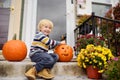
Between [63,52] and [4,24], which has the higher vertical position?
[4,24]

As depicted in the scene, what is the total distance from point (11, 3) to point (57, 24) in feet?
4.82

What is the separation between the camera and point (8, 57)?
147 inches

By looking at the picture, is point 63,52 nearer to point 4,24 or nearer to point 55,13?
point 4,24

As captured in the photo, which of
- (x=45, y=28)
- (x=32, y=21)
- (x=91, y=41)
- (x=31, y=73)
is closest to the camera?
(x=31, y=73)

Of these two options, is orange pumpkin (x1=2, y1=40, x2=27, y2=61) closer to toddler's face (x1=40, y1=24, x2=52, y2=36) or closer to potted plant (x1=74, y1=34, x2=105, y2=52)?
toddler's face (x1=40, y1=24, x2=52, y2=36)

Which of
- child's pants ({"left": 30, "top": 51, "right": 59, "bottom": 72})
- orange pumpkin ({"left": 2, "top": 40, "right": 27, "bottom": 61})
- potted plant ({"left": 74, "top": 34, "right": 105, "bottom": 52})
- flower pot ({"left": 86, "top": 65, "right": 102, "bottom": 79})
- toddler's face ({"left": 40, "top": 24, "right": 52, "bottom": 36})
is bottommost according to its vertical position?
flower pot ({"left": 86, "top": 65, "right": 102, "bottom": 79})

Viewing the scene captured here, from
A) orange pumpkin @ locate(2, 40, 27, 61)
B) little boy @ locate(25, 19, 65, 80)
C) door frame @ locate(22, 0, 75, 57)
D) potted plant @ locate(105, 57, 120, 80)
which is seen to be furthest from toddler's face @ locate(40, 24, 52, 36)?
door frame @ locate(22, 0, 75, 57)

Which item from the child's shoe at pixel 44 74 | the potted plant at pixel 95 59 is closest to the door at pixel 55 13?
the potted plant at pixel 95 59

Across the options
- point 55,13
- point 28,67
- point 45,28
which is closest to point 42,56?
point 28,67

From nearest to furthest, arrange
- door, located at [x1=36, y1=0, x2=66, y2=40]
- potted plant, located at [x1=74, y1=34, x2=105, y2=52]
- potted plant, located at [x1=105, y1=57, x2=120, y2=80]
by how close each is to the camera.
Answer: potted plant, located at [x1=105, y1=57, x2=120, y2=80]
potted plant, located at [x1=74, y1=34, x2=105, y2=52]
door, located at [x1=36, y1=0, x2=66, y2=40]

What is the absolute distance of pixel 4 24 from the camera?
18.1 ft

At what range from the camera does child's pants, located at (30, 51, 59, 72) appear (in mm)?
3333

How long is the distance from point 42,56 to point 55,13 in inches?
133

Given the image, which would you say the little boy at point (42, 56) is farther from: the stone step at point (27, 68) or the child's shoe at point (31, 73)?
the stone step at point (27, 68)
